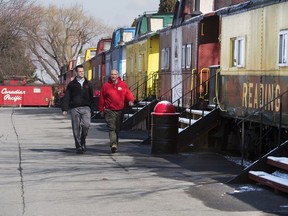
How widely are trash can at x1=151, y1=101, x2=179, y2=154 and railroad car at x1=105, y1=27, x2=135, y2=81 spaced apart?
1604 centimetres

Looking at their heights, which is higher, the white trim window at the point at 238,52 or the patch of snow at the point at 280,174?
the white trim window at the point at 238,52

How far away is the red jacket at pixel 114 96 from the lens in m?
15.2

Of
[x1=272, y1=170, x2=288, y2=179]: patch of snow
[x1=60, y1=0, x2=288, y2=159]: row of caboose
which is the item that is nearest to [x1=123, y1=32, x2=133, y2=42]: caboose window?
[x1=60, y1=0, x2=288, y2=159]: row of caboose

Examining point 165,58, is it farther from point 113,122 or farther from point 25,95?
point 25,95

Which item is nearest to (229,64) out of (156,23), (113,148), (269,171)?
(113,148)

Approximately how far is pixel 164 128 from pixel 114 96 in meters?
1.40

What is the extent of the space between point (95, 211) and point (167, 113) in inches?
230

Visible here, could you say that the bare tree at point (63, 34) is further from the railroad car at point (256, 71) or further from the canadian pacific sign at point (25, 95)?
the railroad car at point (256, 71)

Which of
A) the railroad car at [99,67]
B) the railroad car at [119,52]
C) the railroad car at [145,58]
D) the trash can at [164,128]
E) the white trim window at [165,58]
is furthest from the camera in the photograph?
the railroad car at [99,67]

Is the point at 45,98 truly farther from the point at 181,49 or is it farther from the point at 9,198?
the point at 9,198

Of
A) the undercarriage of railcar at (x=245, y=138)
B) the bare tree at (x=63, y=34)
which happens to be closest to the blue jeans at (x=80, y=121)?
the undercarriage of railcar at (x=245, y=138)

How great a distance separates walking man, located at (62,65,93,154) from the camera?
15.0m

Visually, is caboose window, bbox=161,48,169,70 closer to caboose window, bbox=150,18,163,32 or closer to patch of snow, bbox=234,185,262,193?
caboose window, bbox=150,18,163,32

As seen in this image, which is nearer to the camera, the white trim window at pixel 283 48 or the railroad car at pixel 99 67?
the white trim window at pixel 283 48
